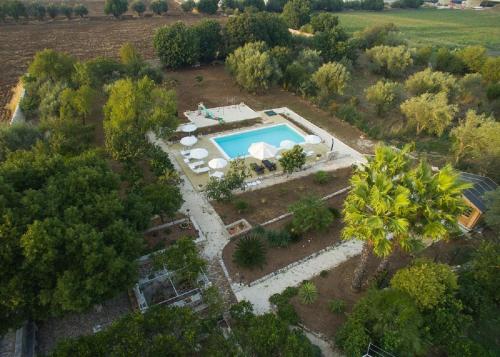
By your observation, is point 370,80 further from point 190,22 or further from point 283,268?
point 190,22

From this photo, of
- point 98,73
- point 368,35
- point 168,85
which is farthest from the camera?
point 368,35

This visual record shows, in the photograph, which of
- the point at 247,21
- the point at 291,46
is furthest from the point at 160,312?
the point at 291,46

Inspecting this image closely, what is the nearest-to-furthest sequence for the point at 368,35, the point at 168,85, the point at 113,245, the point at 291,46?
the point at 113,245
the point at 168,85
the point at 291,46
the point at 368,35

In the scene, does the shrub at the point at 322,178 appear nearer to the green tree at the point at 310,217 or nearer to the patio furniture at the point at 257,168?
the patio furniture at the point at 257,168

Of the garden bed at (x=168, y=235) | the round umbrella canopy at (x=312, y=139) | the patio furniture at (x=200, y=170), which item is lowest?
the garden bed at (x=168, y=235)

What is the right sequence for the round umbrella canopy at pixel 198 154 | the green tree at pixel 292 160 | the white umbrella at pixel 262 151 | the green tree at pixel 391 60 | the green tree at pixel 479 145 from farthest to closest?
the green tree at pixel 391 60 → the white umbrella at pixel 262 151 → the round umbrella canopy at pixel 198 154 → the green tree at pixel 292 160 → the green tree at pixel 479 145

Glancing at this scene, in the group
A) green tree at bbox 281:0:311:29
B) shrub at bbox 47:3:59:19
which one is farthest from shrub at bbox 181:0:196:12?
shrub at bbox 47:3:59:19

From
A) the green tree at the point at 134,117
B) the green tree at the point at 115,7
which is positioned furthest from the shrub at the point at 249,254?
the green tree at the point at 115,7
